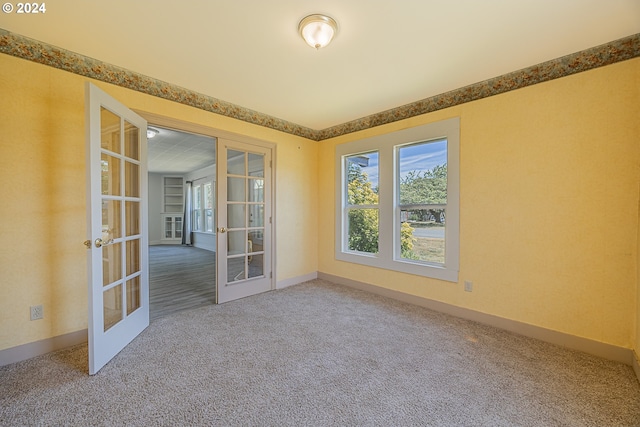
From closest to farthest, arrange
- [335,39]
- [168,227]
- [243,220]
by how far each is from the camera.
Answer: [335,39] < [243,220] < [168,227]

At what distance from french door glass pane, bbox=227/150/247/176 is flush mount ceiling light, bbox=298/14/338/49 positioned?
194cm

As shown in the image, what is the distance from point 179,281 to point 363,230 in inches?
128

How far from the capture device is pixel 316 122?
4039mm

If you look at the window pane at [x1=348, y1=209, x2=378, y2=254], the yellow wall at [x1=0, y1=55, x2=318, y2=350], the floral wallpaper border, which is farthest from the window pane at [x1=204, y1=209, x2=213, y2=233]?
the yellow wall at [x1=0, y1=55, x2=318, y2=350]

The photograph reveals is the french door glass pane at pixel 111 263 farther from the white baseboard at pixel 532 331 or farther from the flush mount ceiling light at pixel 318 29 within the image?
the white baseboard at pixel 532 331

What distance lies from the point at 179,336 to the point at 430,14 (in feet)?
11.1

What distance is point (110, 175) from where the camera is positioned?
A: 2195 mm

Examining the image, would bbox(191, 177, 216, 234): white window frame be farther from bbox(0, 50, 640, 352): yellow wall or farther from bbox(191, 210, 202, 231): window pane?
bbox(0, 50, 640, 352): yellow wall

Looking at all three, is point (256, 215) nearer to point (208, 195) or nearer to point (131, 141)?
point (131, 141)

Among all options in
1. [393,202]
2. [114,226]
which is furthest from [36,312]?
[393,202]

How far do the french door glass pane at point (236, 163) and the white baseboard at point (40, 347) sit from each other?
7.29 feet

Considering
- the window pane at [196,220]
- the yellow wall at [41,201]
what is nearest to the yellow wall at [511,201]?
the yellow wall at [41,201]

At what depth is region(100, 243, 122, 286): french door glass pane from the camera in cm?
209

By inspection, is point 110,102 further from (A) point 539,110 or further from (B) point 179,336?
(A) point 539,110
